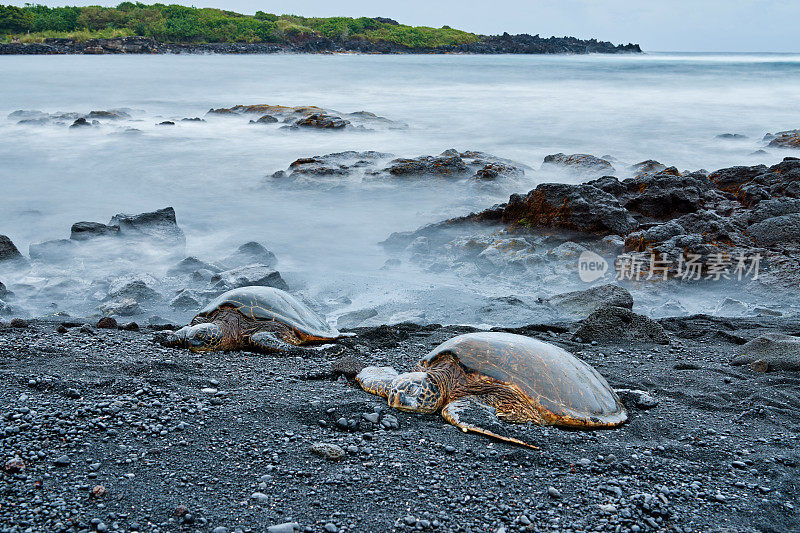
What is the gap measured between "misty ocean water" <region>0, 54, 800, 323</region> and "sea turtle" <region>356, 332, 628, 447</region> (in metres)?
2.42

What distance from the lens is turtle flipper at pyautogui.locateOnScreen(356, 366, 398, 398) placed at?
384 centimetres

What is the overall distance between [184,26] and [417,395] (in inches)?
2975

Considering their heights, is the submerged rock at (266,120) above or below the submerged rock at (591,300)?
above

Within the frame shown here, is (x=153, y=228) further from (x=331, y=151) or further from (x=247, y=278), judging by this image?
(x=331, y=151)

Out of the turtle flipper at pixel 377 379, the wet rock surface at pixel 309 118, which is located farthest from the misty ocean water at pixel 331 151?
the turtle flipper at pixel 377 379

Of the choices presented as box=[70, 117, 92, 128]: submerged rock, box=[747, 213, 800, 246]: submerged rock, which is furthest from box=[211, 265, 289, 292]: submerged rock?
box=[70, 117, 92, 128]: submerged rock

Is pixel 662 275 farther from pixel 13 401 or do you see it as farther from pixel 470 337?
pixel 13 401

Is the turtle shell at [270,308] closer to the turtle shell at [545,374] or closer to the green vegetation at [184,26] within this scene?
the turtle shell at [545,374]

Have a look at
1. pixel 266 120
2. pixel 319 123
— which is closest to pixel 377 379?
pixel 319 123

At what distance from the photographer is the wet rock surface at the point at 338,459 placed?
2.62 metres

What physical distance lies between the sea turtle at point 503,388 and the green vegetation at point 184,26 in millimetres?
70866

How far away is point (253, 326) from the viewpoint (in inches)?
201

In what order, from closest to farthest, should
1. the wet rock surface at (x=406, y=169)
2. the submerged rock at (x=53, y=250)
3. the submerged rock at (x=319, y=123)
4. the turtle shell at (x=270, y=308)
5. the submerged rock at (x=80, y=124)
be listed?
the turtle shell at (x=270, y=308) → the submerged rock at (x=53, y=250) → the wet rock surface at (x=406, y=169) → the submerged rock at (x=80, y=124) → the submerged rock at (x=319, y=123)

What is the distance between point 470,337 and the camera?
3.93m
